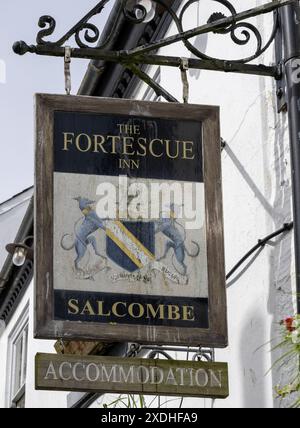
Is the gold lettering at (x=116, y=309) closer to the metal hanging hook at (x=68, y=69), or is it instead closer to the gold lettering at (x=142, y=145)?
the gold lettering at (x=142, y=145)

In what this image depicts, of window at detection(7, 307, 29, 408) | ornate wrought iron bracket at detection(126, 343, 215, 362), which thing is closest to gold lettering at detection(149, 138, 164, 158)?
ornate wrought iron bracket at detection(126, 343, 215, 362)

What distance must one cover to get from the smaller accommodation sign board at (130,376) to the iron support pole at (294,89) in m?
0.98

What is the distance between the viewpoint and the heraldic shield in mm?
8070

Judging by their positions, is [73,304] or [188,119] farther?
[188,119]

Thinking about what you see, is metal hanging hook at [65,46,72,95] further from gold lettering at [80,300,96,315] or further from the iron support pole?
the iron support pole

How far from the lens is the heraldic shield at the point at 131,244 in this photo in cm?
807

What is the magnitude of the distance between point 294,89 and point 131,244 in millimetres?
1873

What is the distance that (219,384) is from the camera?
7828 mm

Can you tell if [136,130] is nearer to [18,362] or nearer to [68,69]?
[68,69]

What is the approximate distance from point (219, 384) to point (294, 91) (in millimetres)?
2377

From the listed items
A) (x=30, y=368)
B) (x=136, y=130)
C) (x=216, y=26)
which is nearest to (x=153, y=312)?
(x=136, y=130)
